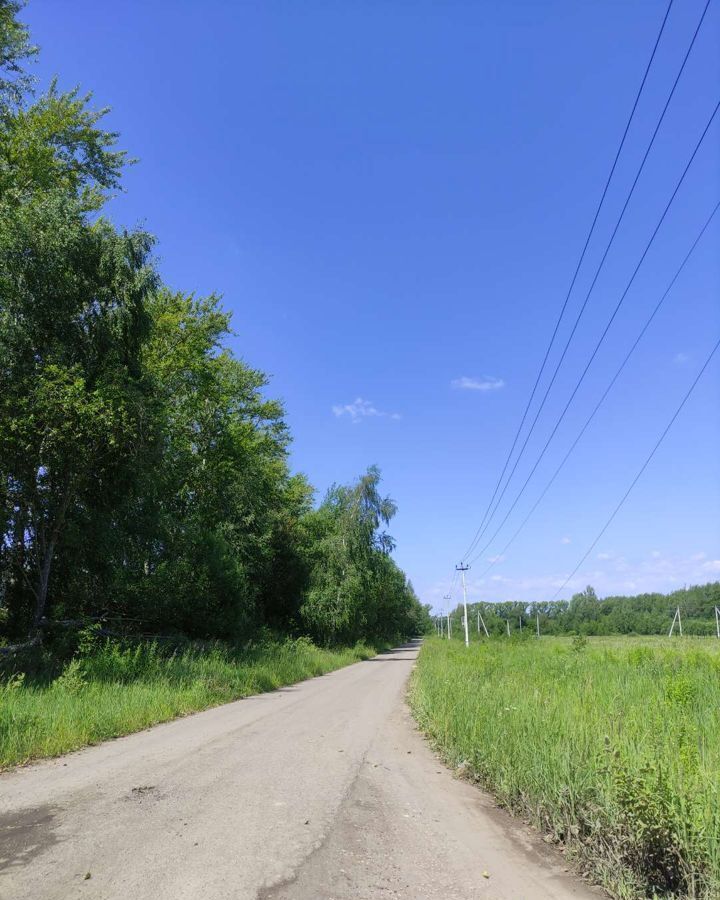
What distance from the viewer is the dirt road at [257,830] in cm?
407

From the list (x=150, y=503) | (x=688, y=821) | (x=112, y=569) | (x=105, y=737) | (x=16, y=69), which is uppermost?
(x=16, y=69)

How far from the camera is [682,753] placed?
15.5 feet

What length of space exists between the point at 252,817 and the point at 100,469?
12.8 metres

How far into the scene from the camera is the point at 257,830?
201 inches

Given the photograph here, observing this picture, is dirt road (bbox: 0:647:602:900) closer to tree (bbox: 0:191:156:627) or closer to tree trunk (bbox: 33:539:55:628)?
tree trunk (bbox: 33:539:55:628)

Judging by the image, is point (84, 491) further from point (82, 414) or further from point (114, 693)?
point (114, 693)

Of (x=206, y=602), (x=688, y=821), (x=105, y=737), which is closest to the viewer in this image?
(x=688, y=821)

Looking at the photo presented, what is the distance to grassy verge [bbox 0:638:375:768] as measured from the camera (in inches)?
337

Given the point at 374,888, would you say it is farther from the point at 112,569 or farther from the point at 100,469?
the point at 112,569

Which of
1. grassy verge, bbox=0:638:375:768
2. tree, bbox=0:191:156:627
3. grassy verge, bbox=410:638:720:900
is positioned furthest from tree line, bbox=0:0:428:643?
grassy verge, bbox=410:638:720:900

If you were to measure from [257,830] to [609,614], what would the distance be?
167774mm

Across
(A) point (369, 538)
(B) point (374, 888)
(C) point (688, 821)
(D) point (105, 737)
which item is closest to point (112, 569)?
(D) point (105, 737)

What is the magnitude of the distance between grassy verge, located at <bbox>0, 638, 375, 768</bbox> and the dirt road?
644mm

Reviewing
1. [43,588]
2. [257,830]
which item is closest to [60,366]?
[43,588]
